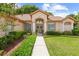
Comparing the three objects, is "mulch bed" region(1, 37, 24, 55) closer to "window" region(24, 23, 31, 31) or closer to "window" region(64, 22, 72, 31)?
"window" region(24, 23, 31, 31)

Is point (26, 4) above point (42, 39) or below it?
above

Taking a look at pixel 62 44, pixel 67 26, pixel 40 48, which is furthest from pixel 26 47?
pixel 67 26

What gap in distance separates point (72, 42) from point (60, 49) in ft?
1.24

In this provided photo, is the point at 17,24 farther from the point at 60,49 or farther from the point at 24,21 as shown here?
the point at 60,49

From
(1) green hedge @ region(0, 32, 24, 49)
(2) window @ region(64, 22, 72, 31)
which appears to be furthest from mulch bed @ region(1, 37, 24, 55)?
(2) window @ region(64, 22, 72, 31)

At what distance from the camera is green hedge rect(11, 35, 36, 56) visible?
704 centimetres

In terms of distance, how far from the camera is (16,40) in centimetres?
743

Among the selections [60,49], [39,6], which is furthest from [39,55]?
[39,6]

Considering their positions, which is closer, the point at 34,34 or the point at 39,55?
the point at 39,55

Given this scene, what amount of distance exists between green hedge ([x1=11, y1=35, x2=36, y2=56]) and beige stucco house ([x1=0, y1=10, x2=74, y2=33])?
0.73ft

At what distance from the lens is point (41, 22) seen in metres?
7.57

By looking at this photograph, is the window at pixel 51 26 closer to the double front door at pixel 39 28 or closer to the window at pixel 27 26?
the double front door at pixel 39 28

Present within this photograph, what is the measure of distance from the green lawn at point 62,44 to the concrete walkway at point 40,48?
0.10 meters

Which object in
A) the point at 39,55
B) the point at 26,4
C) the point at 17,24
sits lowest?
the point at 39,55
